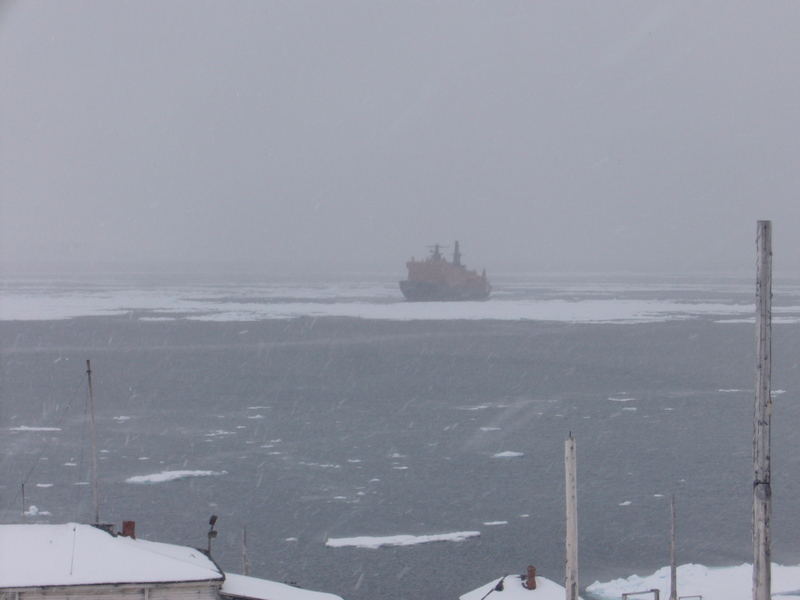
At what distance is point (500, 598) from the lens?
11914 mm

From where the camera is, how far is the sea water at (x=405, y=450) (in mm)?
17609

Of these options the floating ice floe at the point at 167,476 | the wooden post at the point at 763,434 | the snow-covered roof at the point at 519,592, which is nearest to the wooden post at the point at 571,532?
the snow-covered roof at the point at 519,592

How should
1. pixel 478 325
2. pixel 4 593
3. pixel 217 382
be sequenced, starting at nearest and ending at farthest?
1. pixel 4 593
2. pixel 217 382
3. pixel 478 325

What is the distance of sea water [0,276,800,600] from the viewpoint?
17.6 metres

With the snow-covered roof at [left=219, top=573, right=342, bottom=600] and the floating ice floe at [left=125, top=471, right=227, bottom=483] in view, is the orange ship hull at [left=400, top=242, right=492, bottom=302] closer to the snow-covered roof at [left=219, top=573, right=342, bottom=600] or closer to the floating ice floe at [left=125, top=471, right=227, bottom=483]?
the floating ice floe at [left=125, top=471, right=227, bottom=483]

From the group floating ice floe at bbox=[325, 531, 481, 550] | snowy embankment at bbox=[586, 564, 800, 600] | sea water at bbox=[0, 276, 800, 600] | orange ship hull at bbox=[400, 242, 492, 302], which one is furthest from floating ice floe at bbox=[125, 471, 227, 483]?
orange ship hull at bbox=[400, 242, 492, 302]

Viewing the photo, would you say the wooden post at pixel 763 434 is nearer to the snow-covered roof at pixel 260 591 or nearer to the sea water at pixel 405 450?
the snow-covered roof at pixel 260 591

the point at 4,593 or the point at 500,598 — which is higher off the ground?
the point at 4,593

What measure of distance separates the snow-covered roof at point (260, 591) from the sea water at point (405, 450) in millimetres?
3344

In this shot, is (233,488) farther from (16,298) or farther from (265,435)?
(16,298)

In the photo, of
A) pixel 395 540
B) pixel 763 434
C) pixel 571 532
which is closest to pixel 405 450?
pixel 395 540

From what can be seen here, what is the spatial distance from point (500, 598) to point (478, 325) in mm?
68064

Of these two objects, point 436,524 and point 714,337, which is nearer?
point 436,524

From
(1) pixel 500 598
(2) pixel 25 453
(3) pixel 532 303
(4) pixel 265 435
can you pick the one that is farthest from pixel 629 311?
(1) pixel 500 598
